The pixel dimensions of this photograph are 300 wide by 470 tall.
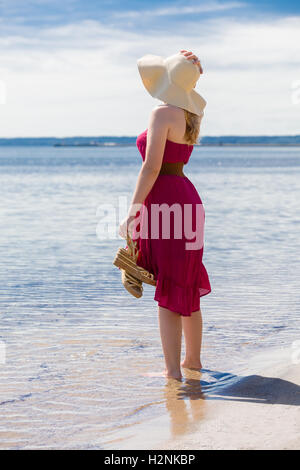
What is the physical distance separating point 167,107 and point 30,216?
1158cm

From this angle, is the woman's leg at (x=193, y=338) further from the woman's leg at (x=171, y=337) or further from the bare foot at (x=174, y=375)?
the bare foot at (x=174, y=375)

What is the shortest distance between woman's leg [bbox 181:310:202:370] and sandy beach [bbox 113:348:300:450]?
97mm

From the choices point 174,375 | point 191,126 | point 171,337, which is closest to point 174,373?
point 174,375

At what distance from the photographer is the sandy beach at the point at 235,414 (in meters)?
3.15

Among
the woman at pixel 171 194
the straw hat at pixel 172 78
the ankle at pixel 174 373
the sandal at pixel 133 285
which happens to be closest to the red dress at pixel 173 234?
the woman at pixel 171 194

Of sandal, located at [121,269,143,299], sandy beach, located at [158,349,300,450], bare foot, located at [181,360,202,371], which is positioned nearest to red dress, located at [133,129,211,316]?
sandal, located at [121,269,143,299]

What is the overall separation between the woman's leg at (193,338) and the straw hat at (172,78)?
4.30 feet

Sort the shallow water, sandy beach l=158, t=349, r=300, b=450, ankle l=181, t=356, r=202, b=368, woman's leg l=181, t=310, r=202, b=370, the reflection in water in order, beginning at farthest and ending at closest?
ankle l=181, t=356, r=202, b=368 → woman's leg l=181, t=310, r=202, b=370 → the shallow water → the reflection in water → sandy beach l=158, t=349, r=300, b=450

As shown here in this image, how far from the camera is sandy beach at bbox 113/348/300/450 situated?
10.3 ft

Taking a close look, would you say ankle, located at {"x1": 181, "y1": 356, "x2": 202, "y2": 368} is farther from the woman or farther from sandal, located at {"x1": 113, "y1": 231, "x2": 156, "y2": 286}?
sandal, located at {"x1": 113, "y1": 231, "x2": 156, "y2": 286}

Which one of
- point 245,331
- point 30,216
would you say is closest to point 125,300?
point 245,331

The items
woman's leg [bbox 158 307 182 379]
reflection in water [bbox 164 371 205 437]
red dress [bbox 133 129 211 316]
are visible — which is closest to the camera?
reflection in water [bbox 164 371 205 437]

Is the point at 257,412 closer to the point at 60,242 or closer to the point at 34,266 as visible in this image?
the point at 34,266

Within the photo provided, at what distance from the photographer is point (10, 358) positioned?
487 centimetres
